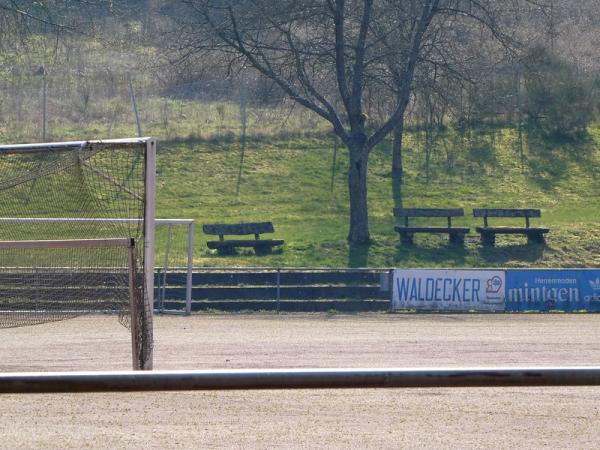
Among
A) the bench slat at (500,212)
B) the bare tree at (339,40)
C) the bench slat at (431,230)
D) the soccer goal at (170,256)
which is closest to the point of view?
the soccer goal at (170,256)

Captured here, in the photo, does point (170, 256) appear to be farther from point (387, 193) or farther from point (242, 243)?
point (387, 193)

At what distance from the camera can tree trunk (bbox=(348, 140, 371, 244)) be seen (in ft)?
91.2

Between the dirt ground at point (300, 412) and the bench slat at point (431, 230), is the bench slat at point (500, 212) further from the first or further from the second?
the dirt ground at point (300, 412)

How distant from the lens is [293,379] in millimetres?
4465

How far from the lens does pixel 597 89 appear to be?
42.9 m

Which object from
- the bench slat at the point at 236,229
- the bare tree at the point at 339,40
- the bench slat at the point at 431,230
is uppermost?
the bare tree at the point at 339,40

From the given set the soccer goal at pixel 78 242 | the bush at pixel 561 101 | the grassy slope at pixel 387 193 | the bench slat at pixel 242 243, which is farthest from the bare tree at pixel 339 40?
the bush at pixel 561 101

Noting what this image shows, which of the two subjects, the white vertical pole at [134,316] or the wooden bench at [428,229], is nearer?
the white vertical pole at [134,316]

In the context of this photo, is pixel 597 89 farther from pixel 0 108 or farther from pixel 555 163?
pixel 0 108

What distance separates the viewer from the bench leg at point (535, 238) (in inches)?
1136

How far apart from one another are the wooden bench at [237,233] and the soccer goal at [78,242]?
21.2 ft

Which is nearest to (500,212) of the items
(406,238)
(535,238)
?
(535,238)

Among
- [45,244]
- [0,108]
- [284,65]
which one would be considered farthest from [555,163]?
[45,244]

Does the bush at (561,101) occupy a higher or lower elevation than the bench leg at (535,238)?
higher
